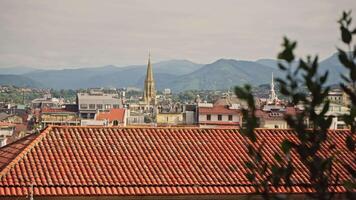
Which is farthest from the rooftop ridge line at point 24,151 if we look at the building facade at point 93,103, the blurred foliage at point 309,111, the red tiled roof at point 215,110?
the building facade at point 93,103

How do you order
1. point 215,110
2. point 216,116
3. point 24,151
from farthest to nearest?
point 215,110 → point 216,116 → point 24,151

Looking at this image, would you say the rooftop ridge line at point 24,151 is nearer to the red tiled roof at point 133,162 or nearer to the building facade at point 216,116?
the red tiled roof at point 133,162

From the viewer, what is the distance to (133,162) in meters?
18.2

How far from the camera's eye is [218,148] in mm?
19531

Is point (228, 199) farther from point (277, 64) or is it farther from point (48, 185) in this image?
point (277, 64)

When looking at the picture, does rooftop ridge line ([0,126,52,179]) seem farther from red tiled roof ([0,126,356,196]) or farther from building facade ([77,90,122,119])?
building facade ([77,90,122,119])

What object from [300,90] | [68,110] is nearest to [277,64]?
[300,90]

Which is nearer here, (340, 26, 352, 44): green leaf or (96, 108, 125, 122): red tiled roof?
(340, 26, 352, 44): green leaf

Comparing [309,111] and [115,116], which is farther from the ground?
[309,111]

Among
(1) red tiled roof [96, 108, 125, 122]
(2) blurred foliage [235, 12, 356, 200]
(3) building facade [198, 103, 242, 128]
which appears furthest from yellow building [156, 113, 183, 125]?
(2) blurred foliage [235, 12, 356, 200]

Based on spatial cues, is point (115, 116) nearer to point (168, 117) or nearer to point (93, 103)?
point (168, 117)

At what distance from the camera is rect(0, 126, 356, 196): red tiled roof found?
16.7 meters

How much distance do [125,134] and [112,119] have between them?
80392 mm

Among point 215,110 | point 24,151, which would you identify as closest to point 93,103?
point 215,110
